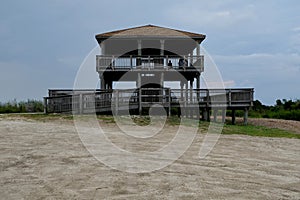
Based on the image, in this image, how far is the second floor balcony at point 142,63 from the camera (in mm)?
20406

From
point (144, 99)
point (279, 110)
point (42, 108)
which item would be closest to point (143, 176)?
point (144, 99)

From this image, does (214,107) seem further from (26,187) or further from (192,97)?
(26,187)

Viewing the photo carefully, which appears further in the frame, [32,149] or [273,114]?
[273,114]

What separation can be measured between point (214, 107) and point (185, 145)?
9.62 meters

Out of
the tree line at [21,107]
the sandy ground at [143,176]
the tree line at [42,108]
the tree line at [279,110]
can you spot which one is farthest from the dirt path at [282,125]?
the tree line at [21,107]

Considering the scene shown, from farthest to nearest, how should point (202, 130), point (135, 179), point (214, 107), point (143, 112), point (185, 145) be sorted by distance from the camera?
point (214, 107) < point (143, 112) < point (202, 130) < point (185, 145) < point (135, 179)

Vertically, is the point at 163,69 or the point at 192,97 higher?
the point at 163,69

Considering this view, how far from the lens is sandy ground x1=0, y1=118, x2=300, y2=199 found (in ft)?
15.3

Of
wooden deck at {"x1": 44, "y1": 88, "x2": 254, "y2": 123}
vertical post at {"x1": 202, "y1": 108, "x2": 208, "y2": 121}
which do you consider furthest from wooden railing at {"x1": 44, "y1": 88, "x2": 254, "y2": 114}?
vertical post at {"x1": 202, "y1": 108, "x2": 208, "y2": 121}

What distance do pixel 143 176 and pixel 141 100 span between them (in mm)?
11686

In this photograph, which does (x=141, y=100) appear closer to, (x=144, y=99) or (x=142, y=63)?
(x=144, y=99)

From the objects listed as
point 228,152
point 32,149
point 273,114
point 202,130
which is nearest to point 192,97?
point 202,130

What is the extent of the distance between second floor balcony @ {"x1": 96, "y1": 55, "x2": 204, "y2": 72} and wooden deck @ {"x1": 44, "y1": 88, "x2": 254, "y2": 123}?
2.94m

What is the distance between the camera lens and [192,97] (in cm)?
1830
